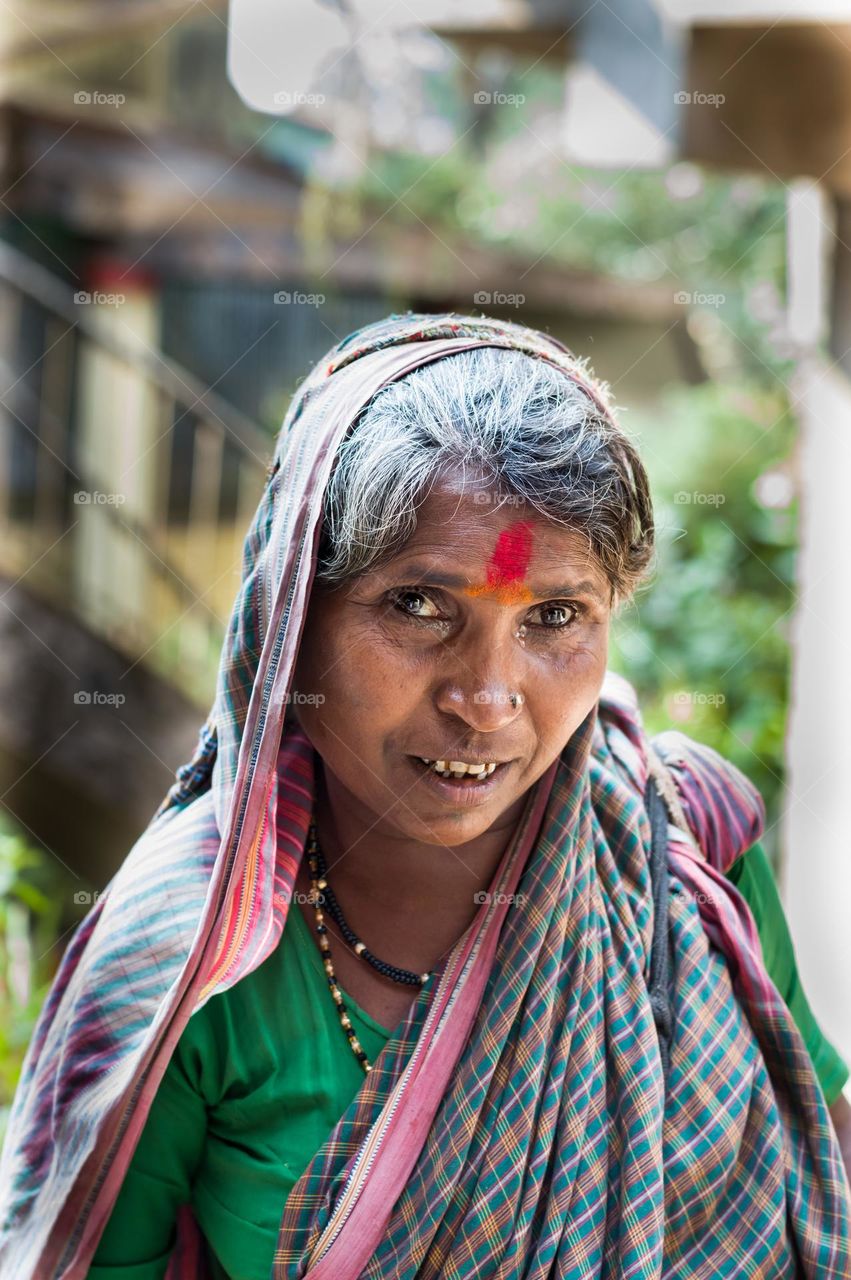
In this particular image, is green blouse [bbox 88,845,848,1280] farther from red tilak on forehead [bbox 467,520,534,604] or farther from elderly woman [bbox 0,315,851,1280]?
red tilak on forehead [bbox 467,520,534,604]

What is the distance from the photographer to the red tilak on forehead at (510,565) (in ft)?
4.30

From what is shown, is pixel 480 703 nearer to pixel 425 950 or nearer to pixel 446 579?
pixel 446 579

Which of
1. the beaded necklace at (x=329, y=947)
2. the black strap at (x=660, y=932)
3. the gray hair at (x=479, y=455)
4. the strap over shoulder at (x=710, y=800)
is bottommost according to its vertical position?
the beaded necklace at (x=329, y=947)

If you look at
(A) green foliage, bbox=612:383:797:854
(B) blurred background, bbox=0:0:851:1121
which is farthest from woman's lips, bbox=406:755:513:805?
(A) green foliage, bbox=612:383:797:854

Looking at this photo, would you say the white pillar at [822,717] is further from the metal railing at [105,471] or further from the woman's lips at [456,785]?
the woman's lips at [456,785]

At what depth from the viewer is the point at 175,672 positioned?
5.88 m

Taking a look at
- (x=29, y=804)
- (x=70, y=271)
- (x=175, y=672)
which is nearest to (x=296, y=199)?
(x=70, y=271)

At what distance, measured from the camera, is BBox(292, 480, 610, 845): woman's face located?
132cm

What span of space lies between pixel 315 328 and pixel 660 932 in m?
6.76

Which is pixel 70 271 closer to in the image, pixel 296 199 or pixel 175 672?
pixel 296 199

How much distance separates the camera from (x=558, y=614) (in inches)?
54.9

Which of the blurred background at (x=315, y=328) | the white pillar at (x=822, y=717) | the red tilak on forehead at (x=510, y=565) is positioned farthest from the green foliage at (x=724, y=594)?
the red tilak on forehead at (x=510, y=565)

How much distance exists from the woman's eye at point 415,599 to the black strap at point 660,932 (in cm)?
54

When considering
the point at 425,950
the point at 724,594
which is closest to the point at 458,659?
the point at 425,950
